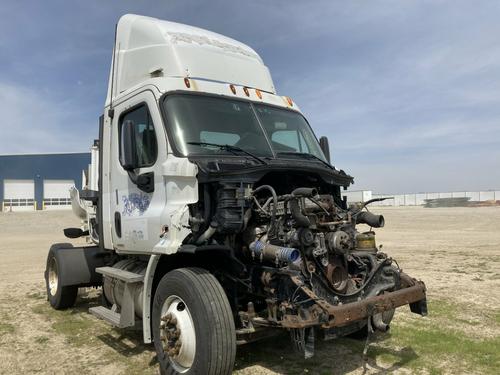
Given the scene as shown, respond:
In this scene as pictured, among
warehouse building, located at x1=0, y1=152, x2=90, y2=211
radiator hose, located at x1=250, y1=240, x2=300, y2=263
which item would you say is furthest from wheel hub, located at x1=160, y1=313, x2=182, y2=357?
warehouse building, located at x1=0, y1=152, x2=90, y2=211

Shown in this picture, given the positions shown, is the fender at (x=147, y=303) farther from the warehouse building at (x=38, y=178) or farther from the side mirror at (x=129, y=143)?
the warehouse building at (x=38, y=178)

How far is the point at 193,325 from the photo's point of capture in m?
4.27

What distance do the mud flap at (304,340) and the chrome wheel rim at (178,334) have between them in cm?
90

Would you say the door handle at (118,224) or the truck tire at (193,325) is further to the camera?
the door handle at (118,224)

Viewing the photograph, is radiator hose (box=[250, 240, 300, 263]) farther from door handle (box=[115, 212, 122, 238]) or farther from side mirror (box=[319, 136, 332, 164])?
side mirror (box=[319, 136, 332, 164])

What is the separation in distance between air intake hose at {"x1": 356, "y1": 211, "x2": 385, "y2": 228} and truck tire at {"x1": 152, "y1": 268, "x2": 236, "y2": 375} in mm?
1727

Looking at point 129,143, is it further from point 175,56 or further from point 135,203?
point 175,56

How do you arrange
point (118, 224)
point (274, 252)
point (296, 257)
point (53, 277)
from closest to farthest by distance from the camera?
point (296, 257), point (274, 252), point (118, 224), point (53, 277)

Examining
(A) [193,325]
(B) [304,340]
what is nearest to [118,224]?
(A) [193,325]

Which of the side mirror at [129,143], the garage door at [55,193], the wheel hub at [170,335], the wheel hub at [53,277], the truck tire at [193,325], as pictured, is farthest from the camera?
the garage door at [55,193]

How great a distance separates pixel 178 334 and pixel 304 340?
115 centimetres

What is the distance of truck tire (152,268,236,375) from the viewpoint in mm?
4066

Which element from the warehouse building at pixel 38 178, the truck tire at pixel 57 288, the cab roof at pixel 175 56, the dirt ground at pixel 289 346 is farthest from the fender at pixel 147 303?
the warehouse building at pixel 38 178

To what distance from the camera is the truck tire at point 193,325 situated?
4.07 metres
